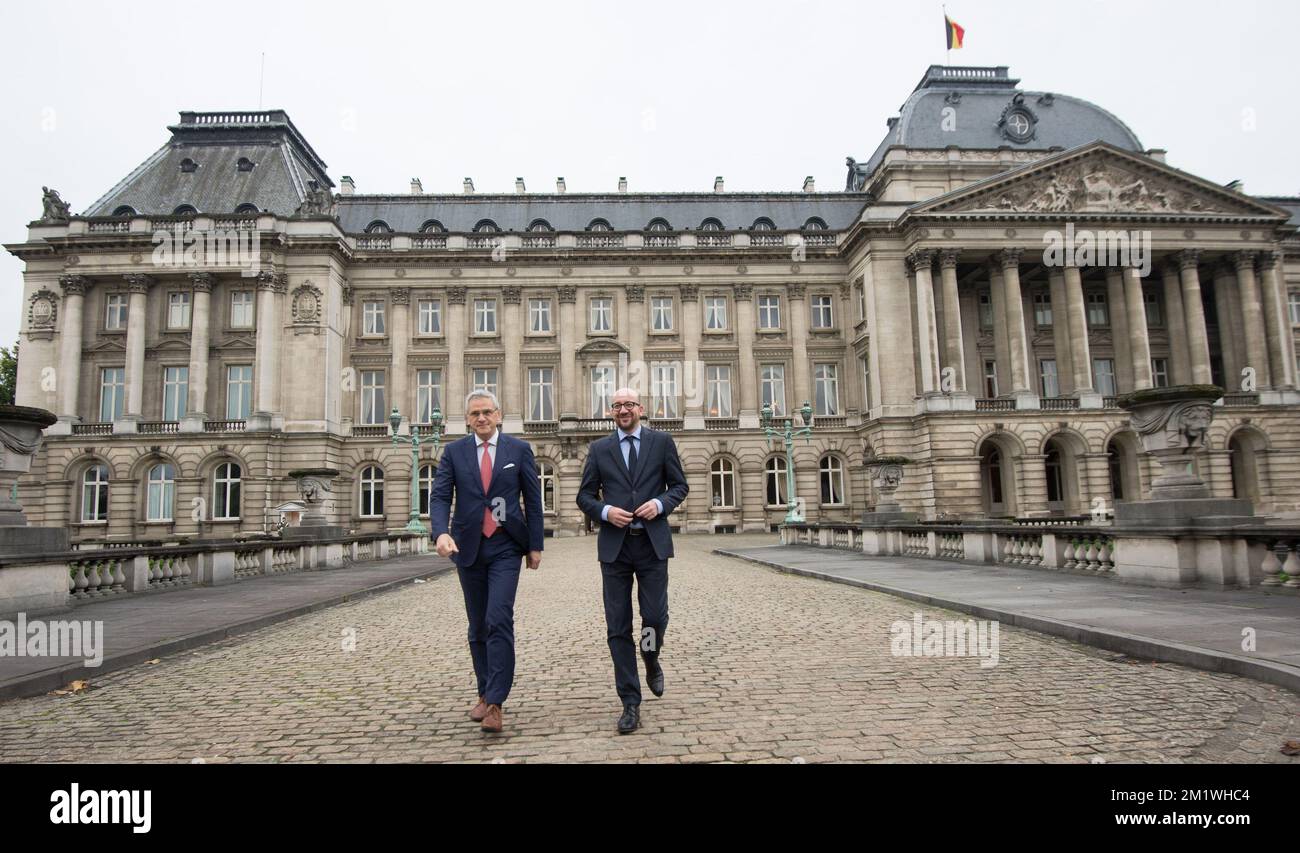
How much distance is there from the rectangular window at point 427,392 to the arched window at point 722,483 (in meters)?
15.3

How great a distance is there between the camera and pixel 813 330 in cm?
4453

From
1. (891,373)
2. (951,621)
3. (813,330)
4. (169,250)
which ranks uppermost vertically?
(169,250)

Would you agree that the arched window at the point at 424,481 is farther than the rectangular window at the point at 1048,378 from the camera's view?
No

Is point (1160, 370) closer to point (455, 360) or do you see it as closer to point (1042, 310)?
point (1042, 310)

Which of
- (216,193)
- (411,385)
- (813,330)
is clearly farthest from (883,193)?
(216,193)

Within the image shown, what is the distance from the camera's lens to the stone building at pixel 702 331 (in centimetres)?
3906

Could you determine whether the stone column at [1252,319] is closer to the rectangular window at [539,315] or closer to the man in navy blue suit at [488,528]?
the rectangular window at [539,315]

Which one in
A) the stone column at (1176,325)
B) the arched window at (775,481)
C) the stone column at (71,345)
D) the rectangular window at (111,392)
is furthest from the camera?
the arched window at (775,481)

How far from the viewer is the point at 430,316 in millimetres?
43625

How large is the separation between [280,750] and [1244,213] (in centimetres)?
5068

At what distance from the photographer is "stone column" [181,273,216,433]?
39.7 metres

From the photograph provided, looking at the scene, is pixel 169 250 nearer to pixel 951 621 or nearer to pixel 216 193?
pixel 216 193

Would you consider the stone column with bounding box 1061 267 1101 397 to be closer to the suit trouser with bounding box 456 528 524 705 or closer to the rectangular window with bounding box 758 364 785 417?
the rectangular window with bounding box 758 364 785 417

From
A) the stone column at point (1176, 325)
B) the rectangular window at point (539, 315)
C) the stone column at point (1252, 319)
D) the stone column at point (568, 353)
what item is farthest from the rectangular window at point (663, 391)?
the stone column at point (1252, 319)
